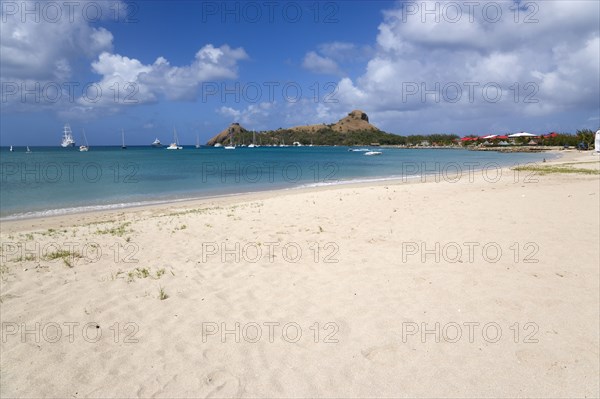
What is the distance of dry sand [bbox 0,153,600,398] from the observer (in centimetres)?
399

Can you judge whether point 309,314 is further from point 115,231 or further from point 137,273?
point 115,231

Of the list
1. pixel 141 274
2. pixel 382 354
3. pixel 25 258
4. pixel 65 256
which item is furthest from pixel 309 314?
pixel 25 258

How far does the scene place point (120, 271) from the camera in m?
6.89

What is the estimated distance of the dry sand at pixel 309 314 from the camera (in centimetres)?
399

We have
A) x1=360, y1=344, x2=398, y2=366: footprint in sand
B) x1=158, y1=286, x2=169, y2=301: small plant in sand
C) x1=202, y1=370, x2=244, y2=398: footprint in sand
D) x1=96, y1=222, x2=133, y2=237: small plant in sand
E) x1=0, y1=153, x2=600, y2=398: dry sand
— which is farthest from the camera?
x1=96, y1=222, x2=133, y2=237: small plant in sand

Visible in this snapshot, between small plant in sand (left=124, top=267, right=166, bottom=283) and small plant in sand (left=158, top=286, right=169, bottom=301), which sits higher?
small plant in sand (left=124, top=267, right=166, bottom=283)

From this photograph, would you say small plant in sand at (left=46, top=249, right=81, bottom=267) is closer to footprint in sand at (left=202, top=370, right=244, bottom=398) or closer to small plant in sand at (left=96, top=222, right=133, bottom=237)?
small plant in sand at (left=96, top=222, right=133, bottom=237)

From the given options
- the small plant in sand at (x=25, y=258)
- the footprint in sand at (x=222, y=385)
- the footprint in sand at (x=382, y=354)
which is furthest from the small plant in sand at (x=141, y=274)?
the footprint in sand at (x=382, y=354)

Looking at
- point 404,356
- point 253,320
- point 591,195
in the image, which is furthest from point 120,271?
point 591,195

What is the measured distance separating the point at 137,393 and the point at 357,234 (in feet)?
22.0

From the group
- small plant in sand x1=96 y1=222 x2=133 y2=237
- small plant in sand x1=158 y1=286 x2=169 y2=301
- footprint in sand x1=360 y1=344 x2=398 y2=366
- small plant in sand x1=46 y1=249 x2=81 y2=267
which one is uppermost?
small plant in sand x1=96 y1=222 x2=133 y2=237

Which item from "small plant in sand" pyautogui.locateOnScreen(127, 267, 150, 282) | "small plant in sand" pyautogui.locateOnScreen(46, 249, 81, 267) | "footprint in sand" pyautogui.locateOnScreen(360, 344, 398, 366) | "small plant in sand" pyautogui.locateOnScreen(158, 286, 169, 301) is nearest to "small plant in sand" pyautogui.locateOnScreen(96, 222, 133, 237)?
"small plant in sand" pyautogui.locateOnScreen(46, 249, 81, 267)

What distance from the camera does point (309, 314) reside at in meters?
5.39

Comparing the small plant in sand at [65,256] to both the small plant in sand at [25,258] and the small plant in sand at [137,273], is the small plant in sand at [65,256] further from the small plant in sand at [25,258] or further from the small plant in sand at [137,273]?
the small plant in sand at [137,273]
